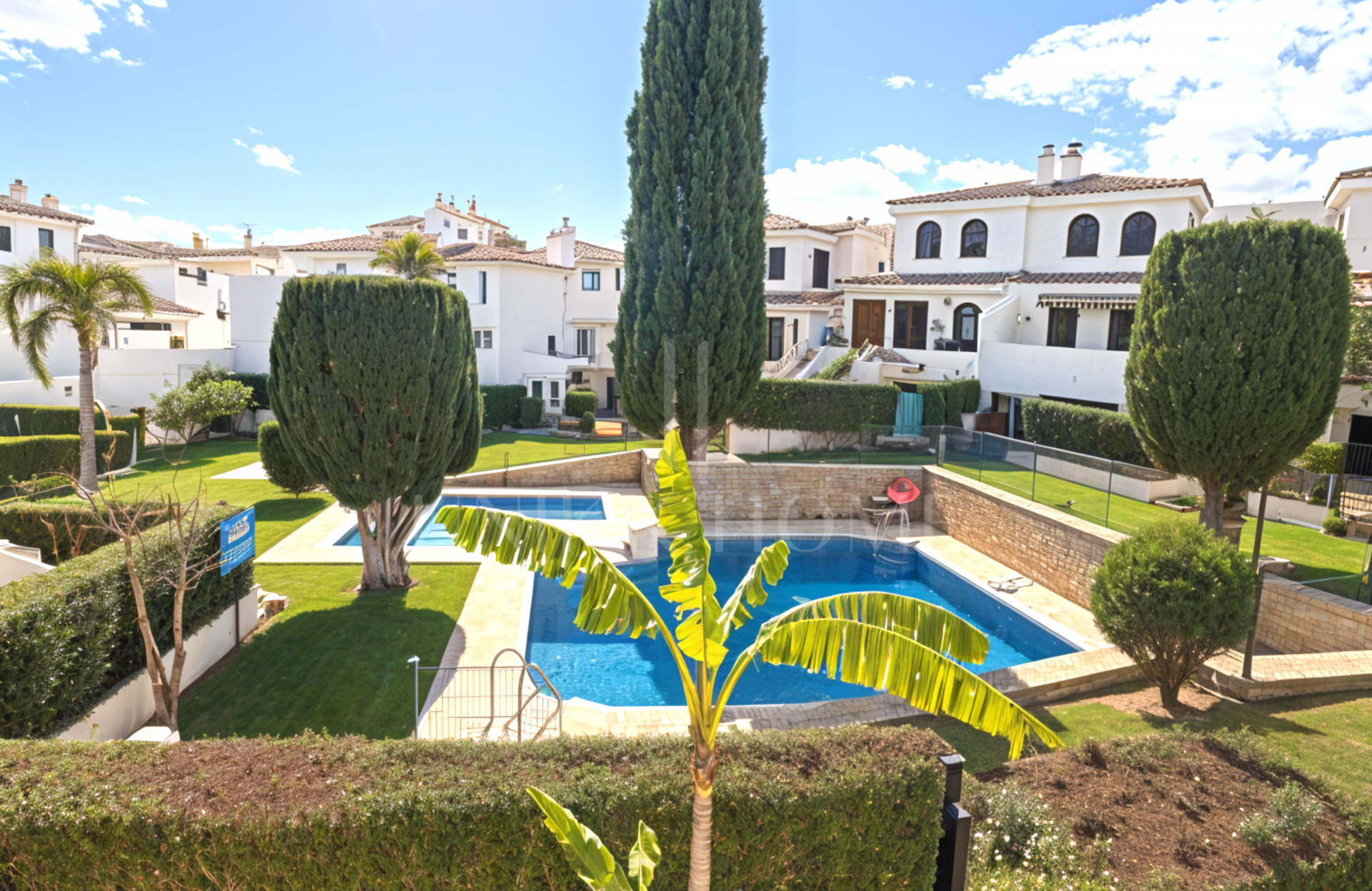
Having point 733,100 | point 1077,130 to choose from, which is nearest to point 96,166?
point 733,100

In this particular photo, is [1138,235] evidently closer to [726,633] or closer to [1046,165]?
[1046,165]

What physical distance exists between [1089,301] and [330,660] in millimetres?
29983

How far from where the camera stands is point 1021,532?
1909cm

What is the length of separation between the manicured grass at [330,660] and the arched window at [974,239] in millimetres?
28718

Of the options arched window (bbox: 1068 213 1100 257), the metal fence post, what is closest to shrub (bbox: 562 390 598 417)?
arched window (bbox: 1068 213 1100 257)

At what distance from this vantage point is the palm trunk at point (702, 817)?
516 centimetres

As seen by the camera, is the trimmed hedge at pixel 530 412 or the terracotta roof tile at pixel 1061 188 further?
the trimmed hedge at pixel 530 412

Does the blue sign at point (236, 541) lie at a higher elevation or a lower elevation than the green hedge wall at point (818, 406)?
lower

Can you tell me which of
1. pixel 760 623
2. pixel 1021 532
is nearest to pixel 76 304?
pixel 760 623

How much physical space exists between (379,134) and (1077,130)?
30.7 meters

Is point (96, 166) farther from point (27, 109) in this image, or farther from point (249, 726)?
point (249, 726)

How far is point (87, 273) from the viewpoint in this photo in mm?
20578

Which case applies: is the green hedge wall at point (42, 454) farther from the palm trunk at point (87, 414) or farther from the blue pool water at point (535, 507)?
the blue pool water at point (535, 507)

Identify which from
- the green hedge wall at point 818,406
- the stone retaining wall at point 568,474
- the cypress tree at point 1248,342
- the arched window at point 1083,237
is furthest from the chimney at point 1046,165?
the stone retaining wall at point 568,474
